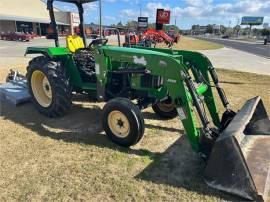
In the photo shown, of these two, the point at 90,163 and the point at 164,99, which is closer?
the point at 90,163

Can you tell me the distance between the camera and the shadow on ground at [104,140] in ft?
12.3

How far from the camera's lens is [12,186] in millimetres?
3592

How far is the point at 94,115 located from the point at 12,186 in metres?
2.76

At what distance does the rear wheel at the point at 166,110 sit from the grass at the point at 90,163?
0.64ft

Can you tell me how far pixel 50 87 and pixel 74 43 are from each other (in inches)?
45.6

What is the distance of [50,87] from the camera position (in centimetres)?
566

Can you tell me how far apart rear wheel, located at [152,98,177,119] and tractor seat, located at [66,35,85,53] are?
2067mm

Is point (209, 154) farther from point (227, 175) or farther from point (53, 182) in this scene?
point (53, 182)

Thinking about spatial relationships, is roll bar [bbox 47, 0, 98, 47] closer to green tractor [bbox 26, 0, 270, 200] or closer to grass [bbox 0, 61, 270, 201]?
green tractor [bbox 26, 0, 270, 200]

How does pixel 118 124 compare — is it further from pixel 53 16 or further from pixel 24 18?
pixel 24 18

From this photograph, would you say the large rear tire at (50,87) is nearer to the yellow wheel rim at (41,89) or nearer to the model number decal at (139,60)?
the yellow wheel rim at (41,89)

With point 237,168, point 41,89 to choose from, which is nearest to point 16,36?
point 41,89

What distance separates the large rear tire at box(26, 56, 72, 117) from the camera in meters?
5.49

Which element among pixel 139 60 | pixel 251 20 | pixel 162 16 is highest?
pixel 251 20
